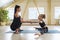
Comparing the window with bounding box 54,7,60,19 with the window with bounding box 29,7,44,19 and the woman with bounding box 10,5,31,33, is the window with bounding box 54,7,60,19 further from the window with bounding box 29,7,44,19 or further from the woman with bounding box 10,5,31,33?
the woman with bounding box 10,5,31,33

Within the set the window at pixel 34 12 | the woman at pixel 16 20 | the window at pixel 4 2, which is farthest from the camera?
the window at pixel 34 12

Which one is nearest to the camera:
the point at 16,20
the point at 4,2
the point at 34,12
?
the point at 16,20

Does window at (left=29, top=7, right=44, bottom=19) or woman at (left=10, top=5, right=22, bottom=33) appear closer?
woman at (left=10, top=5, right=22, bottom=33)

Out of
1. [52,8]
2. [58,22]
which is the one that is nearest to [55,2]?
[52,8]

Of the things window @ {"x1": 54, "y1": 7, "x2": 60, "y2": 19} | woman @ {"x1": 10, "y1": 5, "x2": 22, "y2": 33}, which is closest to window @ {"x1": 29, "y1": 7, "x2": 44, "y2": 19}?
window @ {"x1": 54, "y1": 7, "x2": 60, "y2": 19}

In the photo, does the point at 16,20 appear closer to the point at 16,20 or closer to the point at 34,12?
the point at 16,20

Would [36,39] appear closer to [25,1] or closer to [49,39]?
[49,39]

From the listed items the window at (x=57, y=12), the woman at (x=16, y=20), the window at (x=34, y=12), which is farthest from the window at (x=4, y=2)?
the woman at (x=16, y=20)

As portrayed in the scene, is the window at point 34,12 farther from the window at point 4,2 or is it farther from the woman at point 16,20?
the woman at point 16,20

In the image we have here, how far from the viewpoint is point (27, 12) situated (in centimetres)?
1345

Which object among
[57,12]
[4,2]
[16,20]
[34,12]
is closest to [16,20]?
[16,20]

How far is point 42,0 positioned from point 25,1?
1.44 metres

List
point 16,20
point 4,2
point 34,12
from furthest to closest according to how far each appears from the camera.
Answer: point 34,12, point 4,2, point 16,20

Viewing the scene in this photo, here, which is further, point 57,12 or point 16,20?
point 57,12
